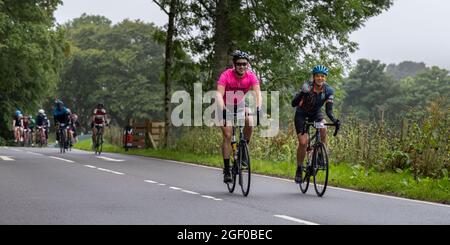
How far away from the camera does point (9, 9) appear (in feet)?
133

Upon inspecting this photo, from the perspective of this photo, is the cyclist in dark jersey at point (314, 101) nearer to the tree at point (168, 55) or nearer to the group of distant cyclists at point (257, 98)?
the group of distant cyclists at point (257, 98)

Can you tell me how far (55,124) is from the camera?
2814cm

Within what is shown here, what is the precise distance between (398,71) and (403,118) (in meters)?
182

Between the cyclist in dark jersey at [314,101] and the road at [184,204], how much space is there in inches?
42.7

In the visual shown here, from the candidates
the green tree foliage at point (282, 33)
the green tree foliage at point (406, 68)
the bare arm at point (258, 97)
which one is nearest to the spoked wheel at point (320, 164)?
the bare arm at point (258, 97)

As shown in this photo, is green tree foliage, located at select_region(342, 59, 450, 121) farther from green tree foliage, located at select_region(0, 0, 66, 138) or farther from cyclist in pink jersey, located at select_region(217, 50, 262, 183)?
cyclist in pink jersey, located at select_region(217, 50, 262, 183)

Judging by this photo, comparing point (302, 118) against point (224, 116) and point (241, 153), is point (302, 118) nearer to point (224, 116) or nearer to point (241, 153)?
point (241, 153)

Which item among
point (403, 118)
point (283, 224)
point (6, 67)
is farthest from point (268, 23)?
point (6, 67)

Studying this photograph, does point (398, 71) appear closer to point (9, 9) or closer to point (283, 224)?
point (9, 9)

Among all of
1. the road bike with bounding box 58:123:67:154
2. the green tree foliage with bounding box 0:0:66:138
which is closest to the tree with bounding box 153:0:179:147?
the road bike with bounding box 58:123:67:154

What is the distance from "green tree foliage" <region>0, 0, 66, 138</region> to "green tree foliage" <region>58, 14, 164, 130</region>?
19.3 meters

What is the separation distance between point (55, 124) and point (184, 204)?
62.5 ft

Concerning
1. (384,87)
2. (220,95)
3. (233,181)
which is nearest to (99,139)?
(233,181)
